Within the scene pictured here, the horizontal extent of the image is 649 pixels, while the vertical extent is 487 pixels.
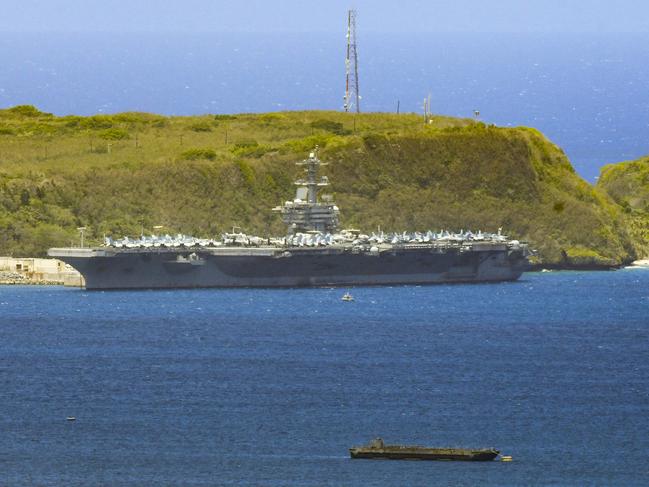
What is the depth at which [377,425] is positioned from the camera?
7131cm

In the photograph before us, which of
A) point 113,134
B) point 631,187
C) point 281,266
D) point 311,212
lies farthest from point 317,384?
point 113,134

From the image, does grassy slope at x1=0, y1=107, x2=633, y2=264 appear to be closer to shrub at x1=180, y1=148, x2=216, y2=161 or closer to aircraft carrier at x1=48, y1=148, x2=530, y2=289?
shrub at x1=180, y1=148, x2=216, y2=161

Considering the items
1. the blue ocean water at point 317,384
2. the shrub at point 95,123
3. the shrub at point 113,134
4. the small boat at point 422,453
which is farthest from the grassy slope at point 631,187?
the small boat at point 422,453

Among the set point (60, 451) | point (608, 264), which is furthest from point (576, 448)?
point (608, 264)

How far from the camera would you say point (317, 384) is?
78.4 metres

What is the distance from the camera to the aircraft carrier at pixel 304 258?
10475cm

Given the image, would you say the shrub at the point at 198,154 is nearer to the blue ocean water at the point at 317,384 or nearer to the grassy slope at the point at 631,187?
the grassy slope at the point at 631,187

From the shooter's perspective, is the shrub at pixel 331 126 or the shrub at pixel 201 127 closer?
the shrub at pixel 331 126

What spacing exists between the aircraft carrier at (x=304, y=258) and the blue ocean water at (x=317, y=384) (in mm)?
1294

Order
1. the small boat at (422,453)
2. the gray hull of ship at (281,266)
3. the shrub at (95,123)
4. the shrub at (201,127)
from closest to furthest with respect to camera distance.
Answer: the small boat at (422,453) → the gray hull of ship at (281,266) → the shrub at (201,127) → the shrub at (95,123)

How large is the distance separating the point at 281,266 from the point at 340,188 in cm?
2026

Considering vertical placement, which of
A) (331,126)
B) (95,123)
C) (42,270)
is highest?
(95,123)

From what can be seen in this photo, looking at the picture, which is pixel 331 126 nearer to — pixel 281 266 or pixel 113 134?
pixel 113 134

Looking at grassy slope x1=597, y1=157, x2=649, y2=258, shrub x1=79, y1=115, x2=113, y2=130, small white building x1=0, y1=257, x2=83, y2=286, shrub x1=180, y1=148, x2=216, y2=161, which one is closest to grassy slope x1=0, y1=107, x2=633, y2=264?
shrub x1=180, y1=148, x2=216, y2=161
